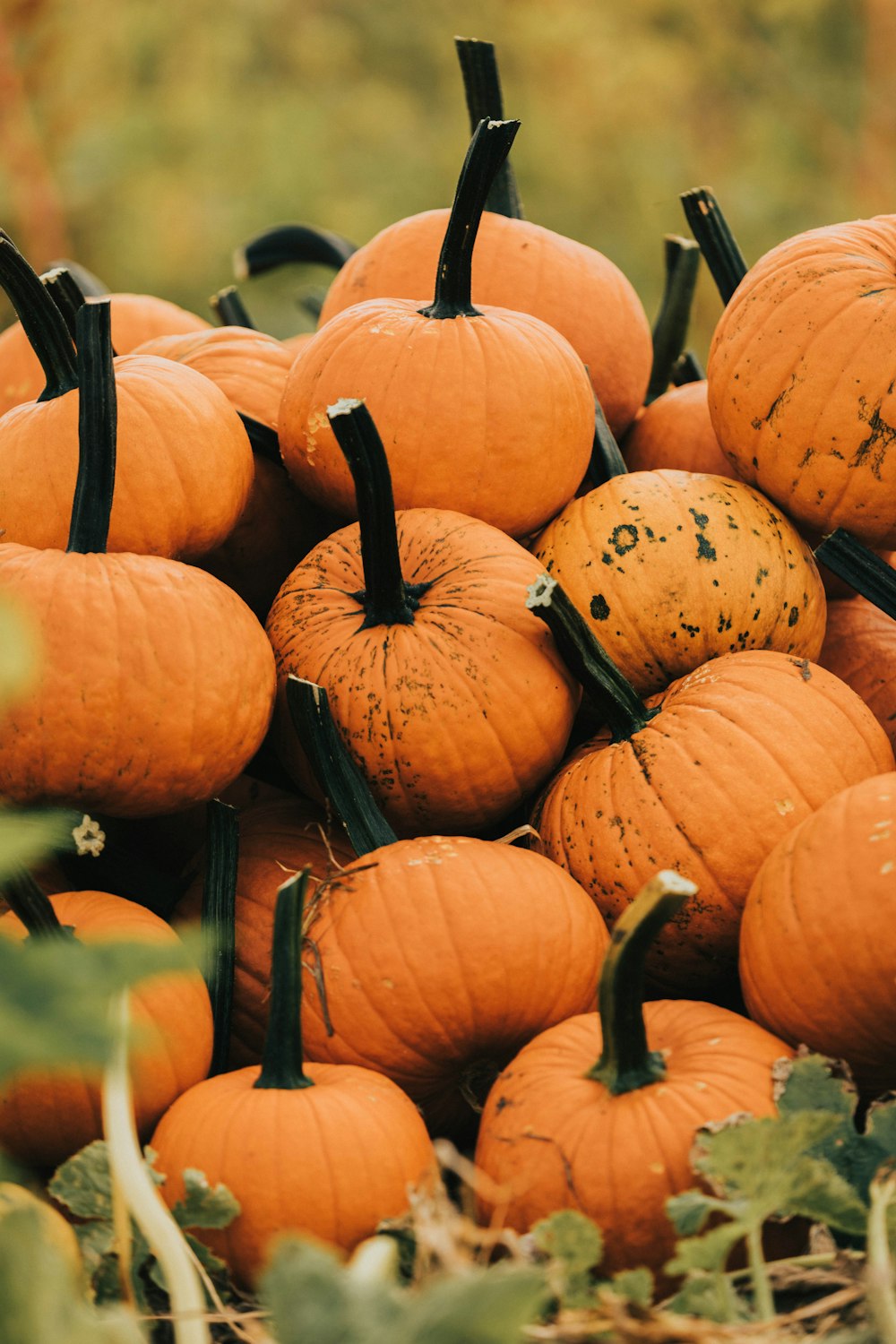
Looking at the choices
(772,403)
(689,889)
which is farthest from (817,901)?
(772,403)

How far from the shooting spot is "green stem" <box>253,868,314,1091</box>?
4.21ft

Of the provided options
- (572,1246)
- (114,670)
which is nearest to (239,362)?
(114,670)

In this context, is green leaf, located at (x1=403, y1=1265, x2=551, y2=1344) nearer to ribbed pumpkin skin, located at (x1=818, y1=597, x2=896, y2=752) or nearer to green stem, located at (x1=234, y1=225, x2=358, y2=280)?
ribbed pumpkin skin, located at (x1=818, y1=597, x2=896, y2=752)

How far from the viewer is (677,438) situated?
7.35 feet

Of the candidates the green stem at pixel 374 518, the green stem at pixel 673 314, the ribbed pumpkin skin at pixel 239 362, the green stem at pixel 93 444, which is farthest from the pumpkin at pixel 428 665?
the green stem at pixel 673 314

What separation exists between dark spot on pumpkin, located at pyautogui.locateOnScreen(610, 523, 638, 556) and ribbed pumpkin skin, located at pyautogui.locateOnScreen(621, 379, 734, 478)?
0.40m

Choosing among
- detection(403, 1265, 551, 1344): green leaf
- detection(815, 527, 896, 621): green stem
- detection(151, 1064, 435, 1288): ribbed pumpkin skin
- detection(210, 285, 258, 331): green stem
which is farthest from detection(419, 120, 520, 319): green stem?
detection(403, 1265, 551, 1344): green leaf

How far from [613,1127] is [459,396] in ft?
3.33

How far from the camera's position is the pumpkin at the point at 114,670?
4.77 feet

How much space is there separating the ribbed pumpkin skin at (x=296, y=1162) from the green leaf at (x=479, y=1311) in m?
0.44

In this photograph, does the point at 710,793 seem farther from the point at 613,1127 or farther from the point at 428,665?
the point at 613,1127

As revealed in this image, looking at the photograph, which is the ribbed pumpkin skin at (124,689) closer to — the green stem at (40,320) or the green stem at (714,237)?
the green stem at (40,320)

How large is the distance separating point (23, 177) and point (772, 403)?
5.75m

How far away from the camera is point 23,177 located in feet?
21.3
